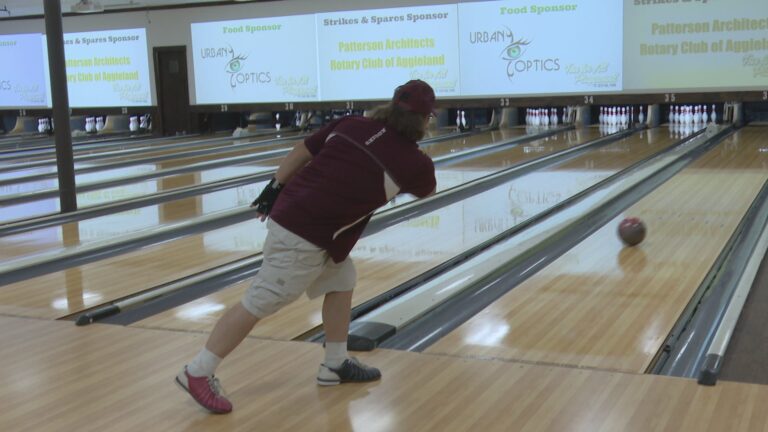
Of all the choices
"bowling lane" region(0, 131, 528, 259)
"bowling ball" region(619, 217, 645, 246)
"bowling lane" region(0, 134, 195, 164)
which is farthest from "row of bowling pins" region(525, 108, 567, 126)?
"bowling ball" region(619, 217, 645, 246)

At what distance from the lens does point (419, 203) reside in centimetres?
615

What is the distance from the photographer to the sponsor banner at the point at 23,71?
588 inches

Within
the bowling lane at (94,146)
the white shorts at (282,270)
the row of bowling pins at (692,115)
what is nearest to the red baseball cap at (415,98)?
the white shorts at (282,270)

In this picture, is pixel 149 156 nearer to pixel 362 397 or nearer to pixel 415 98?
pixel 362 397

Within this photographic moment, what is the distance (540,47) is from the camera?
1161 cm

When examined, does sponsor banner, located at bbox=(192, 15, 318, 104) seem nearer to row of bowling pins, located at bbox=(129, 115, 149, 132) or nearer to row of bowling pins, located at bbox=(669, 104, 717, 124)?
row of bowling pins, located at bbox=(129, 115, 149, 132)

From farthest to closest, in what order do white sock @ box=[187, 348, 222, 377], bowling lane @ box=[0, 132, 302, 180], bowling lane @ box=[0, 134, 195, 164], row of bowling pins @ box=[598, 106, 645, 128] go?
1. row of bowling pins @ box=[598, 106, 645, 128]
2. bowling lane @ box=[0, 134, 195, 164]
3. bowling lane @ box=[0, 132, 302, 180]
4. white sock @ box=[187, 348, 222, 377]

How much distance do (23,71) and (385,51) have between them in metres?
6.53

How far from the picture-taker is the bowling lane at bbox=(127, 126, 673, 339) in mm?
3463

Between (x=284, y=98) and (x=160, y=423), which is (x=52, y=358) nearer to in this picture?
(x=160, y=423)

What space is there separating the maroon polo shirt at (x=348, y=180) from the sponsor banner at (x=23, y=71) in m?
13.8

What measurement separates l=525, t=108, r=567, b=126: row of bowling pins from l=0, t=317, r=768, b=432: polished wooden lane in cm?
989

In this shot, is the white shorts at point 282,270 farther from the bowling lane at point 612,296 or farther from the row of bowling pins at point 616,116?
the row of bowling pins at point 616,116

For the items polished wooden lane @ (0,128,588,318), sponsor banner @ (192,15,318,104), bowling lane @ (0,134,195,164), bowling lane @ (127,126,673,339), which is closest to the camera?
bowling lane @ (127,126,673,339)
